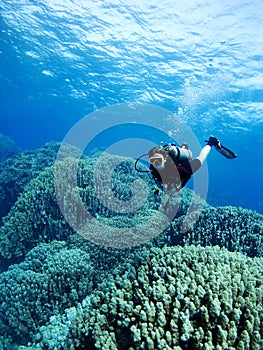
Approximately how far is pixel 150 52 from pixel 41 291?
69.1 ft

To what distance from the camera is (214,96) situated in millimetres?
27812

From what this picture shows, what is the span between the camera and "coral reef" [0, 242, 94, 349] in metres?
4.73

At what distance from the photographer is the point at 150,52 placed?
21.3m

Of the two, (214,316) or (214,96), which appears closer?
(214,316)

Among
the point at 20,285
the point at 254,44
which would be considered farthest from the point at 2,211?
the point at 254,44


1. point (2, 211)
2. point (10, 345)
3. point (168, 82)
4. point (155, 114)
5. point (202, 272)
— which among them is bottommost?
point (10, 345)

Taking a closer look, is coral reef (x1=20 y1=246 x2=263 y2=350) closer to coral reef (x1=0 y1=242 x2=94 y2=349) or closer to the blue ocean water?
coral reef (x1=0 y1=242 x2=94 y2=349)

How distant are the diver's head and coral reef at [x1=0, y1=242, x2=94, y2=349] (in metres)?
2.65

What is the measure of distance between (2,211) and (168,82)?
71.4ft

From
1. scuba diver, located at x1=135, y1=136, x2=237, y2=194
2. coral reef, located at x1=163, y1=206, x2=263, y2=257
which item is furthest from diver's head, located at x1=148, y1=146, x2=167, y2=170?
coral reef, located at x1=163, y1=206, x2=263, y2=257

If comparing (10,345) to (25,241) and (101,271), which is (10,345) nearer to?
(101,271)

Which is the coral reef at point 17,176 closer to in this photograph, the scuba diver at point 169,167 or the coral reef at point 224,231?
the coral reef at point 224,231

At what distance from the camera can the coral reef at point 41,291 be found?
4.73 m

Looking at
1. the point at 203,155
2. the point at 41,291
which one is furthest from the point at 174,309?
the point at 203,155
